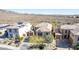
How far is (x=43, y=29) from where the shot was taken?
2135mm

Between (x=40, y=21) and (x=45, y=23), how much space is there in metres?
0.08

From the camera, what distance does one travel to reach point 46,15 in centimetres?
218

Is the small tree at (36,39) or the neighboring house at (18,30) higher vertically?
the neighboring house at (18,30)

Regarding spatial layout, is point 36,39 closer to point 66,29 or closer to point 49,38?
point 49,38

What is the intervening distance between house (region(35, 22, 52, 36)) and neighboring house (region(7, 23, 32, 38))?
0.43 ft

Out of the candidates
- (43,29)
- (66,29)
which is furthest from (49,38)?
(66,29)

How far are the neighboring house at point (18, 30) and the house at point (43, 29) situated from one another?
0.13 m

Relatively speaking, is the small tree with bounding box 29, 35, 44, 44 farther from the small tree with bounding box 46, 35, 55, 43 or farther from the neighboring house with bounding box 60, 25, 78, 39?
the neighboring house with bounding box 60, 25, 78, 39

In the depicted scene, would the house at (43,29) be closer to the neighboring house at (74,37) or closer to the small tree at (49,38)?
the small tree at (49,38)

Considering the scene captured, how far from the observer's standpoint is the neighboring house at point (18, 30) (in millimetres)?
2156

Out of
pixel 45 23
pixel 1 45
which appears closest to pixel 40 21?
pixel 45 23

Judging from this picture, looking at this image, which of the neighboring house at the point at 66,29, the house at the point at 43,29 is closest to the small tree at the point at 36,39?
the house at the point at 43,29

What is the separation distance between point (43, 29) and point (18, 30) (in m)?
0.36
